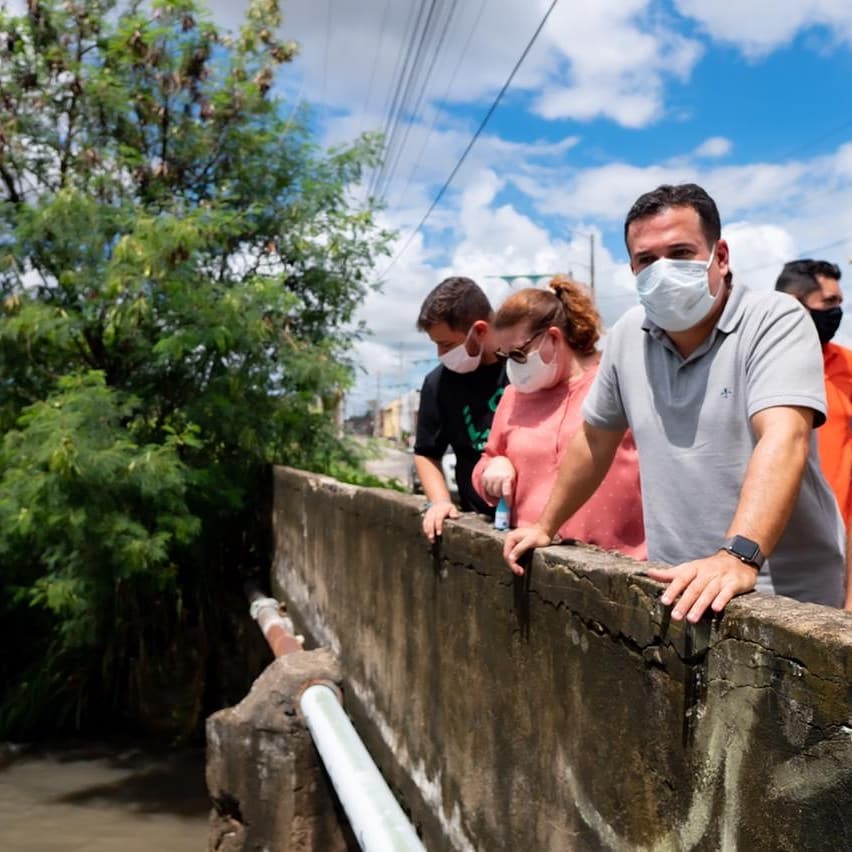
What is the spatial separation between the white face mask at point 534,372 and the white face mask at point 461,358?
2.31 ft

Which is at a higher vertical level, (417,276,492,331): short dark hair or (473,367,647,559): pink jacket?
(417,276,492,331): short dark hair

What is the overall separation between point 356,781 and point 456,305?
1927 mm

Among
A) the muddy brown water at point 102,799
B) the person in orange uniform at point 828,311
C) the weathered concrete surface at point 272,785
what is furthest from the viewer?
the muddy brown water at point 102,799

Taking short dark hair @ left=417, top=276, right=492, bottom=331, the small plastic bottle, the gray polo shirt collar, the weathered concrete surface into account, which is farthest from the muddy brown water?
the gray polo shirt collar

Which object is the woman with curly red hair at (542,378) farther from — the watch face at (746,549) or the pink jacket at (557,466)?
the watch face at (746,549)

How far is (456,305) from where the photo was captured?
4121 mm

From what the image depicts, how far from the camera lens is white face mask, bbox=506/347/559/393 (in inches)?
132

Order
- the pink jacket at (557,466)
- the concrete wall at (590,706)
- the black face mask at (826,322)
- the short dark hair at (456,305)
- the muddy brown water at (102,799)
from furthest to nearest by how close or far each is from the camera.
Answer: the muddy brown water at (102,799) < the short dark hair at (456,305) < the black face mask at (826,322) < the pink jacket at (557,466) < the concrete wall at (590,706)

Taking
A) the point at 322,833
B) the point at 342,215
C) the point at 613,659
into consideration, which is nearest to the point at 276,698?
the point at 322,833

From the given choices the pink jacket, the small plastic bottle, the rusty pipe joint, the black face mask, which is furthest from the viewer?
the rusty pipe joint

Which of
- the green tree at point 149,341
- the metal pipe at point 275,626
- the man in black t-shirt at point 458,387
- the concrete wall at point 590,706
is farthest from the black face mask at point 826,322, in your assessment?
the green tree at point 149,341

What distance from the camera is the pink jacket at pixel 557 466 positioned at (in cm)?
317

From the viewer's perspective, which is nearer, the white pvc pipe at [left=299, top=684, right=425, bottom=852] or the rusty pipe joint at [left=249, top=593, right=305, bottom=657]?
the white pvc pipe at [left=299, top=684, right=425, bottom=852]

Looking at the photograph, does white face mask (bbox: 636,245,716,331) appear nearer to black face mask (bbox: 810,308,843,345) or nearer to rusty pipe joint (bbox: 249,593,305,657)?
black face mask (bbox: 810,308,843,345)
